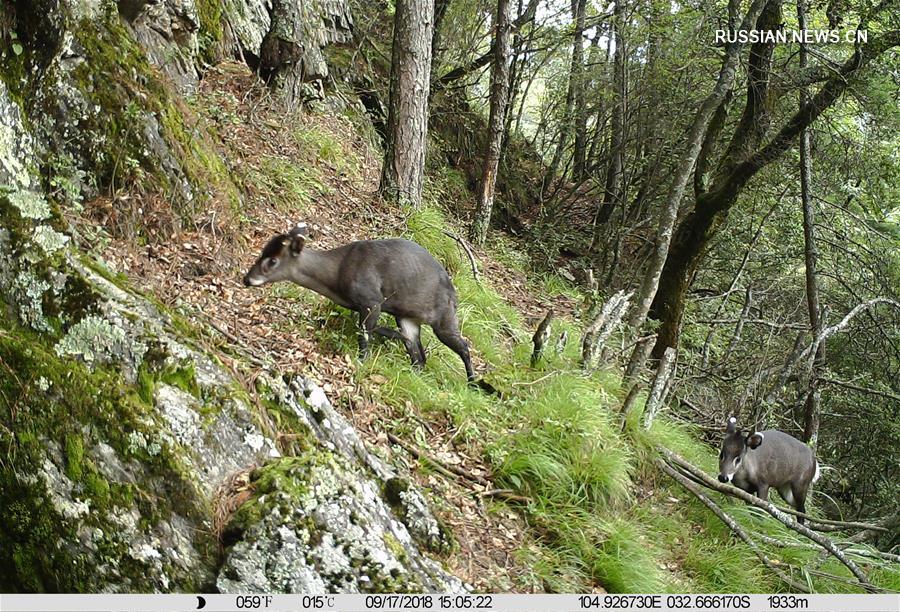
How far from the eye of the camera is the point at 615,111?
1360 centimetres

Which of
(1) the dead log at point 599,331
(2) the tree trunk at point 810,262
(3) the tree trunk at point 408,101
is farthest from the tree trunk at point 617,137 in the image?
(1) the dead log at point 599,331

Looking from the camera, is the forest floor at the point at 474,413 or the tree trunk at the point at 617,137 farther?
the tree trunk at the point at 617,137

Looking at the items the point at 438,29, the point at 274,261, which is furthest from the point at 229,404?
the point at 438,29

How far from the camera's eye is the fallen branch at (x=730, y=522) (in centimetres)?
588

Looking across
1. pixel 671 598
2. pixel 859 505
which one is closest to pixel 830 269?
pixel 859 505

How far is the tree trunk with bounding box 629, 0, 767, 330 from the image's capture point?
896 centimetres

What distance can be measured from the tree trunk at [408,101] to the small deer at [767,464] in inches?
197

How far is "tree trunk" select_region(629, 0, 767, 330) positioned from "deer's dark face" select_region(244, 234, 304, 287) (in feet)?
15.9

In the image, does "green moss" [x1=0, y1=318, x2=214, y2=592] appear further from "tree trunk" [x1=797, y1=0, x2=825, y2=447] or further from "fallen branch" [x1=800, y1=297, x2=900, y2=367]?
"tree trunk" [x1=797, y1=0, x2=825, y2=447]

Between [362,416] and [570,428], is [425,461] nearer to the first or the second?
[362,416]

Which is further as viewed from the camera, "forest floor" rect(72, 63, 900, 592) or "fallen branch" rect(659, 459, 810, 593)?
"fallen branch" rect(659, 459, 810, 593)

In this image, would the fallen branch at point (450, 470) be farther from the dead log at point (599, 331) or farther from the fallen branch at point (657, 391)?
the dead log at point (599, 331)
